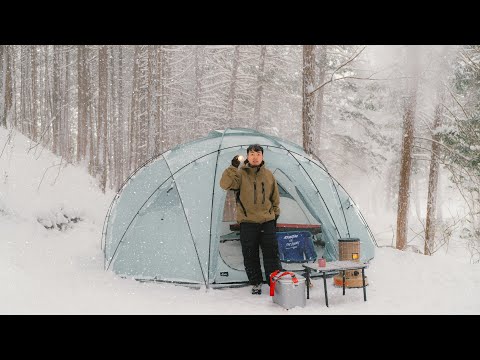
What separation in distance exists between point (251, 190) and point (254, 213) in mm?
315

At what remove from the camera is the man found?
6.15 metres

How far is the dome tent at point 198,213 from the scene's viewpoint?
6480 mm

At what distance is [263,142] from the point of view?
7.48 metres

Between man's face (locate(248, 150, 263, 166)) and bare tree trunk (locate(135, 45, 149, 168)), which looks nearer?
man's face (locate(248, 150, 263, 166))

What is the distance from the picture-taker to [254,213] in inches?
242

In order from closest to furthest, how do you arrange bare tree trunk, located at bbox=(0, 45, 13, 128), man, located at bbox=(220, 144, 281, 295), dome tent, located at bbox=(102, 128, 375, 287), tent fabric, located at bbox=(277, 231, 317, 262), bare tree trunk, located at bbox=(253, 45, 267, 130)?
man, located at bbox=(220, 144, 281, 295)
dome tent, located at bbox=(102, 128, 375, 287)
tent fabric, located at bbox=(277, 231, 317, 262)
bare tree trunk, located at bbox=(0, 45, 13, 128)
bare tree trunk, located at bbox=(253, 45, 267, 130)

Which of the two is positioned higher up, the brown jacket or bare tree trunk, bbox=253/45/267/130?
bare tree trunk, bbox=253/45/267/130

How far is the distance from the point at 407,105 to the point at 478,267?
6376 millimetres

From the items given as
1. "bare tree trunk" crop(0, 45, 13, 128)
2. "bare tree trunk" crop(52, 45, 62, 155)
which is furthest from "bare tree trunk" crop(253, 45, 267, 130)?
"bare tree trunk" crop(0, 45, 13, 128)

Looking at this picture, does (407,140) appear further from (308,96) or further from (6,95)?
(6,95)

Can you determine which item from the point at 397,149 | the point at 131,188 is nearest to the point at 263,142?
the point at 131,188

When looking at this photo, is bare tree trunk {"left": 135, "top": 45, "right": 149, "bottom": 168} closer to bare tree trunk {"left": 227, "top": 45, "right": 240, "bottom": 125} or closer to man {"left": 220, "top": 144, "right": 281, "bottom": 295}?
bare tree trunk {"left": 227, "top": 45, "right": 240, "bottom": 125}

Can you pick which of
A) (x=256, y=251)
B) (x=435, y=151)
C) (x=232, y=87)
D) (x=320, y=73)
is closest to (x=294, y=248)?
(x=256, y=251)

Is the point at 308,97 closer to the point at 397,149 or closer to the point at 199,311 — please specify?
the point at 199,311
